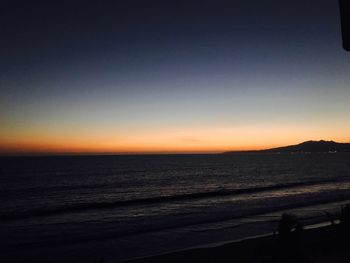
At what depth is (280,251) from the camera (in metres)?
6.96

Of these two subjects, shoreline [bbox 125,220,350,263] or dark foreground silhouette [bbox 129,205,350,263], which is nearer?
dark foreground silhouette [bbox 129,205,350,263]

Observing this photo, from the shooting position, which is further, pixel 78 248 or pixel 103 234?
pixel 103 234

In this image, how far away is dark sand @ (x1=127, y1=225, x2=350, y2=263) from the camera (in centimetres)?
696

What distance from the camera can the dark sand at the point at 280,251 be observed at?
6.96 m

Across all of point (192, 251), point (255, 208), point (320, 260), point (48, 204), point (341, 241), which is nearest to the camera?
point (320, 260)

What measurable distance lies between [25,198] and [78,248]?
25110 millimetres

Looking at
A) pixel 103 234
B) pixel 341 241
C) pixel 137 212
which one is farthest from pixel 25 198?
pixel 341 241

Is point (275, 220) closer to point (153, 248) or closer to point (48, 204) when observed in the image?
point (153, 248)

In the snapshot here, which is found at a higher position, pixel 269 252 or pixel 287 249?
pixel 287 249

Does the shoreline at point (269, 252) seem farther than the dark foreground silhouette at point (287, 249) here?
Yes

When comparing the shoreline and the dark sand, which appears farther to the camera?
the shoreline

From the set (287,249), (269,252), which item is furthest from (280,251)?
(269,252)

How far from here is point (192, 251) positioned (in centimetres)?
1200

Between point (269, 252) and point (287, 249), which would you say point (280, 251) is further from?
point (269, 252)
